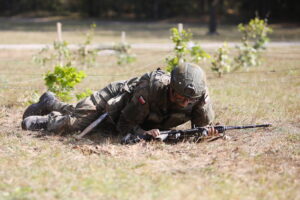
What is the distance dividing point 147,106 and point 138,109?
0.40 feet

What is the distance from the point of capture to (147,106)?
5758mm

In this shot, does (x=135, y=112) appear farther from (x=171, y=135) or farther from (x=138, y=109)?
(x=171, y=135)

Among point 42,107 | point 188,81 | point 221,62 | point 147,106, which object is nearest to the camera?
point 188,81

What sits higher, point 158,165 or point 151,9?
point 151,9

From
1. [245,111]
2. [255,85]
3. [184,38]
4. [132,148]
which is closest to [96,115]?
[132,148]

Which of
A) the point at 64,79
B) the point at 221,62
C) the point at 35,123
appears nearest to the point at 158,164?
the point at 35,123

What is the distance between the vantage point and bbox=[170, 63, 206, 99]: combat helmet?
5.35 meters

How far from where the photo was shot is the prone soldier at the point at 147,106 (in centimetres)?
549

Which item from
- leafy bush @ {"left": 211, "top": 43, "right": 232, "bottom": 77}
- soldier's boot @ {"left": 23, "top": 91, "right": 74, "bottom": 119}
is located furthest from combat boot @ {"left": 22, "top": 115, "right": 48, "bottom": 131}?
leafy bush @ {"left": 211, "top": 43, "right": 232, "bottom": 77}

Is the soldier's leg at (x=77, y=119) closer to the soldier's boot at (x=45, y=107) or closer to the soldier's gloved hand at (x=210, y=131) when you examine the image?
the soldier's boot at (x=45, y=107)

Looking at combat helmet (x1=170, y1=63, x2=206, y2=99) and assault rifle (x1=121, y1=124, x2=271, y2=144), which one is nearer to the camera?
combat helmet (x1=170, y1=63, x2=206, y2=99)

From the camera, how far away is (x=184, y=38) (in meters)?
10.5

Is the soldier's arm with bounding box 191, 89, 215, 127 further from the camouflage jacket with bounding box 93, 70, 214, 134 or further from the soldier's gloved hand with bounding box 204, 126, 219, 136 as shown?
the soldier's gloved hand with bounding box 204, 126, 219, 136

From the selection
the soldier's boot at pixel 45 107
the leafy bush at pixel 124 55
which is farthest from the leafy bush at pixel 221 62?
the soldier's boot at pixel 45 107
